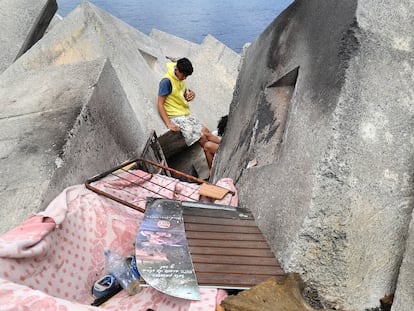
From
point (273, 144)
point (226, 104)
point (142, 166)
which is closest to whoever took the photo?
point (273, 144)

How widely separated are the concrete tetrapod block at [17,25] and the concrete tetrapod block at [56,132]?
149cm

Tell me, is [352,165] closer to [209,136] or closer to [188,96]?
[209,136]

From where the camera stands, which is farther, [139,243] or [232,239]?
[232,239]

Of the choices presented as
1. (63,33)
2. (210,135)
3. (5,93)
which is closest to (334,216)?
(5,93)

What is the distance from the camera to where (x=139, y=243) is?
1.96m

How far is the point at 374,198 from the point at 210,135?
3082 mm

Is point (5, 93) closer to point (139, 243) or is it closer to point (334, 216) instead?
point (139, 243)

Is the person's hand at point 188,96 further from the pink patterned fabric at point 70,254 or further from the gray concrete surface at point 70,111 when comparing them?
the pink patterned fabric at point 70,254

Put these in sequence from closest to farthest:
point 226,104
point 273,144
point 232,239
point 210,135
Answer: point 232,239 → point 273,144 → point 210,135 → point 226,104

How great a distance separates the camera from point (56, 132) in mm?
2643

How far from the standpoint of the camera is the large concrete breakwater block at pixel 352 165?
5.96 ft

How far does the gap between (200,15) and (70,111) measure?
8.69 metres

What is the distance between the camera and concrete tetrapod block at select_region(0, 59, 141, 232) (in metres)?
2.33

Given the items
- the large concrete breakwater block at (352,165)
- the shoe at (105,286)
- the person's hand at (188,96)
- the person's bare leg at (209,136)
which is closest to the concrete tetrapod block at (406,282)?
the large concrete breakwater block at (352,165)
